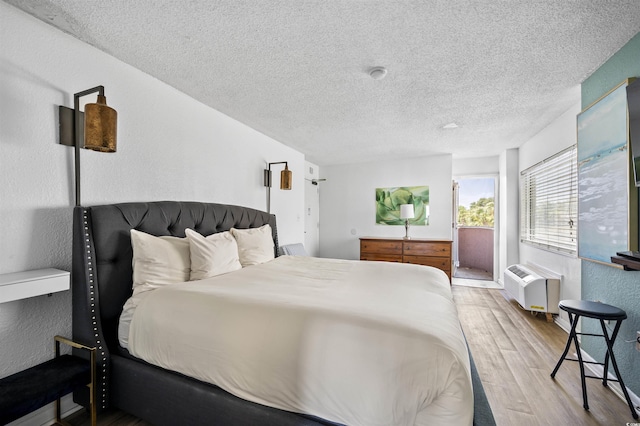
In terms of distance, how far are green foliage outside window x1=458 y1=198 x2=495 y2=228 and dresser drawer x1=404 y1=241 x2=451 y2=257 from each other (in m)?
2.72

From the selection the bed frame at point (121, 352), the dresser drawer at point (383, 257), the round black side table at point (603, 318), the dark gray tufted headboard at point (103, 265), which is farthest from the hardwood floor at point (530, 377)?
the dark gray tufted headboard at point (103, 265)

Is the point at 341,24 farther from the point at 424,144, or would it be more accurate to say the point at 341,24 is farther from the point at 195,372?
the point at 424,144

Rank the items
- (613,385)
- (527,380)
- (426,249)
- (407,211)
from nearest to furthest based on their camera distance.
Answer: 1. (613,385)
2. (527,380)
3. (426,249)
4. (407,211)

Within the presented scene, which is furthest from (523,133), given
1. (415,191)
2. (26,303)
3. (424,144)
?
(26,303)

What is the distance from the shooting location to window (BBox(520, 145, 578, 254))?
302 cm

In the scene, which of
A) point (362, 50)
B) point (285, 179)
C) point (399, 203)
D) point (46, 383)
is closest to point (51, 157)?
point (46, 383)

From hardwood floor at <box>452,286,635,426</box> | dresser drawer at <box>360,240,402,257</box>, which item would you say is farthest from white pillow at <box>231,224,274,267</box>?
dresser drawer at <box>360,240,402,257</box>

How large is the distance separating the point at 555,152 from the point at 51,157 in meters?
4.81

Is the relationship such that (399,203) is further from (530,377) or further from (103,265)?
(103,265)

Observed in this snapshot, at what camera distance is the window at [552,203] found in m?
3.02

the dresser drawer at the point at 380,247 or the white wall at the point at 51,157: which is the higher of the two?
the white wall at the point at 51,157

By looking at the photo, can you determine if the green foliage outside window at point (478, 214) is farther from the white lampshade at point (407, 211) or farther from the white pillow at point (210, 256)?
the white pillow at point (210, 256)

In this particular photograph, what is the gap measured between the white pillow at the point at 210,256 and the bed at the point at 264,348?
0.09 metres

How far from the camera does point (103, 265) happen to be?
5.79 ft
